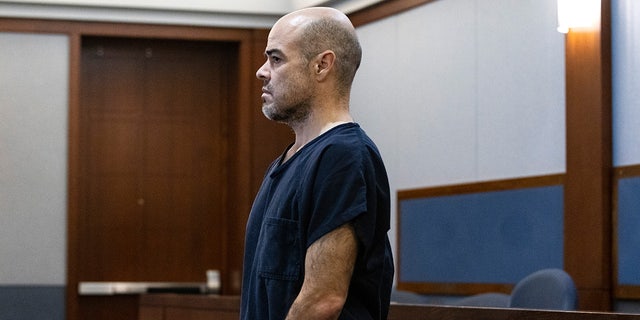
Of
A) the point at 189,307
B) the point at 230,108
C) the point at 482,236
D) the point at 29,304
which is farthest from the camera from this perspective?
the point at 230,108

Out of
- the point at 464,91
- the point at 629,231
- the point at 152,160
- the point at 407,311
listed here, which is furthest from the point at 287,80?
the point at 152,160

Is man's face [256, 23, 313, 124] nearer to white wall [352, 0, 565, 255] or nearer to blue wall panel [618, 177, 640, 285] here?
blue wall panel [618, 177, 640, 285]

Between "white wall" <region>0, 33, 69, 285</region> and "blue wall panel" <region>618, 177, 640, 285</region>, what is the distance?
458 cm

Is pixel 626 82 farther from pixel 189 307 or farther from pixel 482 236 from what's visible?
pixel 189 307

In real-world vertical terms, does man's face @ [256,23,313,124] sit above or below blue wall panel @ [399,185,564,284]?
above

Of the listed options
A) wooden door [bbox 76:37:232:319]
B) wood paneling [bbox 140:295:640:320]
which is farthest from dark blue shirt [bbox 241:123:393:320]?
wooden door [bbox 76:37:232:319]

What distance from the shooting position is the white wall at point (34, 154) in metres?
8.54

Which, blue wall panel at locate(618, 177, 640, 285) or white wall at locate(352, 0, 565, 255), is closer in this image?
blue wall panel at locate(618, 177, 640, 285)

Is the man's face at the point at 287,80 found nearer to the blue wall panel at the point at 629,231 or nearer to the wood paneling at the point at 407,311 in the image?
the wood paneling at the point at 407,311

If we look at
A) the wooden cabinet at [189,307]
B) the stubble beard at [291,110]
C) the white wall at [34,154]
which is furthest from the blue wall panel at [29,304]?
the stubble beard at [291,110]

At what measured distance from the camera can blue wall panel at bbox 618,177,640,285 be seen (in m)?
5.58

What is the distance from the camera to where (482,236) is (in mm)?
6746

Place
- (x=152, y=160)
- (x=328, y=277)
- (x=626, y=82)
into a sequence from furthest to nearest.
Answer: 1. (x=152, y=160)
2. (x=626, y=82)
3. (x=328, y=277)

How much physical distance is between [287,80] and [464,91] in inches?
195
